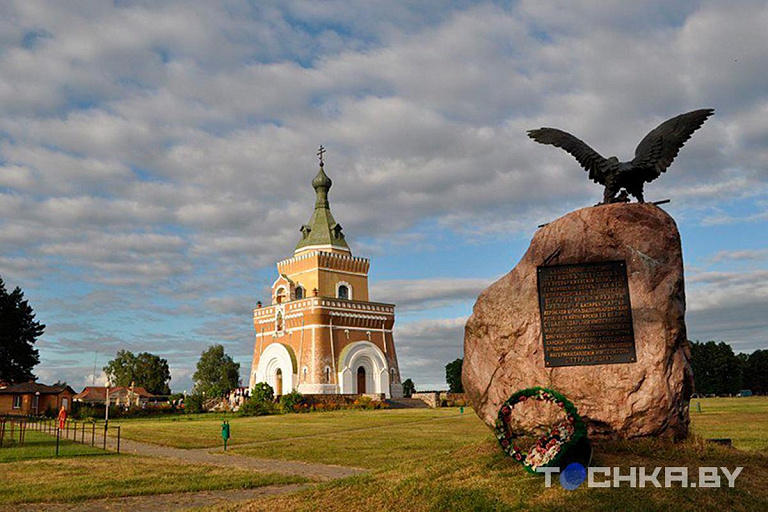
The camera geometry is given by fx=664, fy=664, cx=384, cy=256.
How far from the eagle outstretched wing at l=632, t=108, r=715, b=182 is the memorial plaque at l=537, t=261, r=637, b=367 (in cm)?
238

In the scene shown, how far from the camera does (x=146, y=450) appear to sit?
22766mm

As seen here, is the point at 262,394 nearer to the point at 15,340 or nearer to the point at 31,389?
the point at 15,340

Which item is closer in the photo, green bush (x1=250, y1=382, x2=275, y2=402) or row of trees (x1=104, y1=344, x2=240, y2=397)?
green bush (x1=250, y1=382, x2=275, y2=402)

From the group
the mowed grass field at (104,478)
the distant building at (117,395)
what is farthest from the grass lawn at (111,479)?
the distant building at (117,395)

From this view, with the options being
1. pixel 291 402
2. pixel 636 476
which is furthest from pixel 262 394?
pixel 636 476

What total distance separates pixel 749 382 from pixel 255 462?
96960 mm

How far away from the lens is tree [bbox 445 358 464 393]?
295ft

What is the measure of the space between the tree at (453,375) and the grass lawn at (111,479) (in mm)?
73856

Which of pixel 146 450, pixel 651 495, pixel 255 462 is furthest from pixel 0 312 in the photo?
pixel 651 495

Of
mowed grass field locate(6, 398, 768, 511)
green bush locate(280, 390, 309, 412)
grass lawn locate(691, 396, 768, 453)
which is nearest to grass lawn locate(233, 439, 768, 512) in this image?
Result: mowed grass field locate(6, 398, 768, 511)

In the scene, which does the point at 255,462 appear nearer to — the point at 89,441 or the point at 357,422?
the point at 89,441

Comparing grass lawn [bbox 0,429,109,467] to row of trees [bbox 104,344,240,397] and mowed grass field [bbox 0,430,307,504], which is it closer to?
mowed grass field [bbox 0,430,307,504]

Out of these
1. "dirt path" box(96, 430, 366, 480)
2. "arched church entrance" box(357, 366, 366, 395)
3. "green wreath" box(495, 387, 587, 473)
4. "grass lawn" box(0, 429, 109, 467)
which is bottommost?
"dirt path" box(96, 430, 366, 480)

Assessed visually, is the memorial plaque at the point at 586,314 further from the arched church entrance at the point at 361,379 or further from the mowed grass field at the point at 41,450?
the arched church entrance at the point at 361,379
